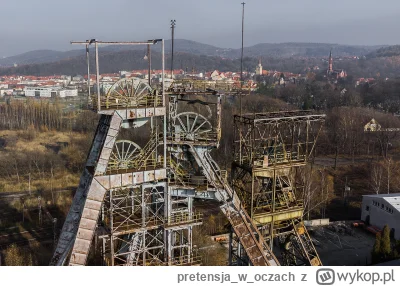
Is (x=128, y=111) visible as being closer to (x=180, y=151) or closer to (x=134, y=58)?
(x=180, y=151)

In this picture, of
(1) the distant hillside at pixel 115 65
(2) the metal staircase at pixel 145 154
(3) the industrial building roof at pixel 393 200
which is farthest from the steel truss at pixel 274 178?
(1) the distant hillside at pixel 115 65

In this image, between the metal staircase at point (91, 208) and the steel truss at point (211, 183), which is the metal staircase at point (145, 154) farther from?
the metal staircase at point (91, 208)

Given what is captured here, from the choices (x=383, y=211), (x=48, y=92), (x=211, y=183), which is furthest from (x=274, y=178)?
(x=48, y=92)

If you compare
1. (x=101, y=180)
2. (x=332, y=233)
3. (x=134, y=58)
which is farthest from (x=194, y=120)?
(x=134, y=58)

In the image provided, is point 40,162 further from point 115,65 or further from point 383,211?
point 115,65

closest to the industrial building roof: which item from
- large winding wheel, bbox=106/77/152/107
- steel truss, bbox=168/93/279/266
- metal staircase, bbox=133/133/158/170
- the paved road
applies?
steel truss, bbox=168/93/279/266
